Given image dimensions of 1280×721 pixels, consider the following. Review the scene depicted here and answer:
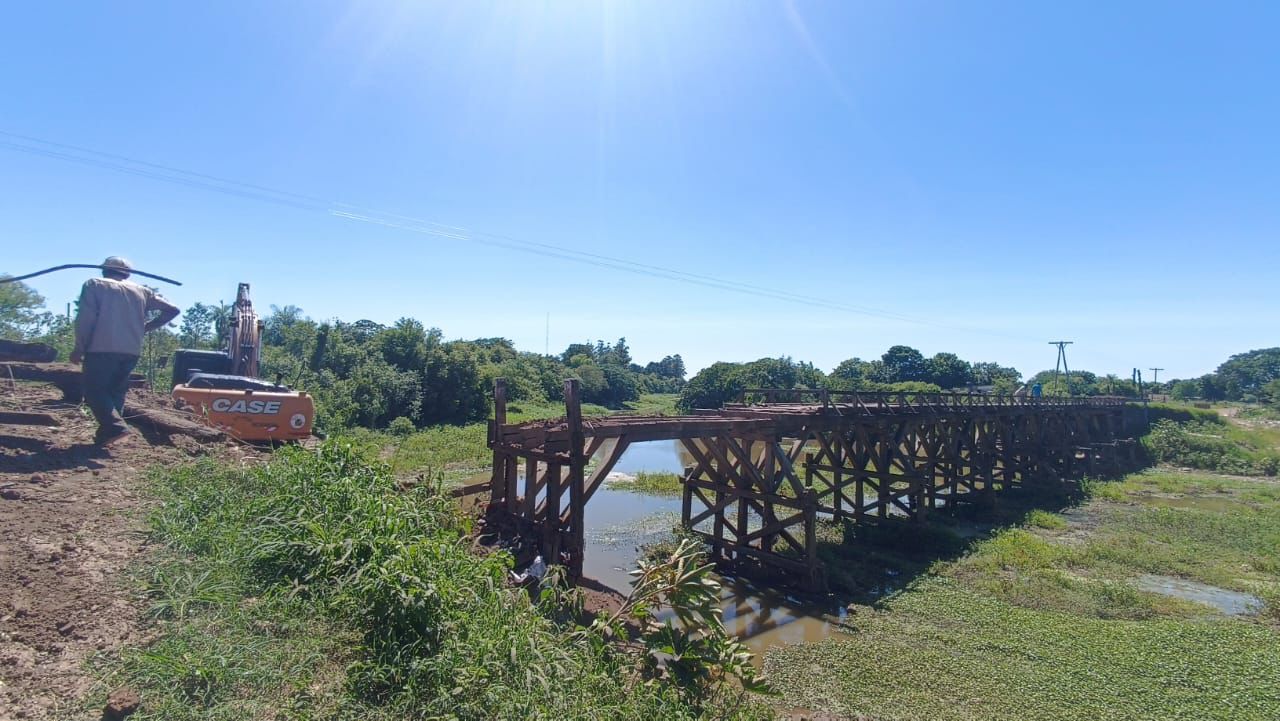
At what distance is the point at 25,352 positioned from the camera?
7.45m

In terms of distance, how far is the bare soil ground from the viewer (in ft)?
9.92

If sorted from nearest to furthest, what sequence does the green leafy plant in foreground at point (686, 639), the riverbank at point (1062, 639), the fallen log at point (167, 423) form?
the green leafy plant in foreground at point (686, 639)
the riverbank at point (1062, 639)
the fallen log at point (167, 423)

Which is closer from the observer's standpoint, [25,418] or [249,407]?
[25,418]

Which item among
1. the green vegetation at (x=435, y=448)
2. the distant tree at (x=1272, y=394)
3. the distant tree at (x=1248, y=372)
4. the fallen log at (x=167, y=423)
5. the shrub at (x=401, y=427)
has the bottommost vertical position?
the green vegetation at (x=435, y=448)

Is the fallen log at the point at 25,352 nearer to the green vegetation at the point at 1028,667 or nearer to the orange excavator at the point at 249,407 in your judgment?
the orange excavator at the point at 249,407

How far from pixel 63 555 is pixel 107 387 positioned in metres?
2.73

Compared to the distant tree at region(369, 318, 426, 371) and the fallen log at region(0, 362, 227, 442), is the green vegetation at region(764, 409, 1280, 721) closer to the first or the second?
the fallen log at region(0, 362, 227, 442)

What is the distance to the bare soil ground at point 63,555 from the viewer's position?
302 cm

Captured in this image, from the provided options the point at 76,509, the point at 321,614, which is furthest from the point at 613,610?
the point at 76,509

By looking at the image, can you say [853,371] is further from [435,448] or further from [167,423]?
[167,423]

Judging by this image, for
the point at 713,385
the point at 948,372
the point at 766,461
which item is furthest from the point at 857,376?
the point at 766,461

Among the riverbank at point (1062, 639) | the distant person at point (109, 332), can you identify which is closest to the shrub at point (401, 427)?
the distant person at point (109, 332)

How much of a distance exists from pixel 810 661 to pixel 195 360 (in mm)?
14421

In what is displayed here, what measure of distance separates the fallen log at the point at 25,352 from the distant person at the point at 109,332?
7.67 feet
